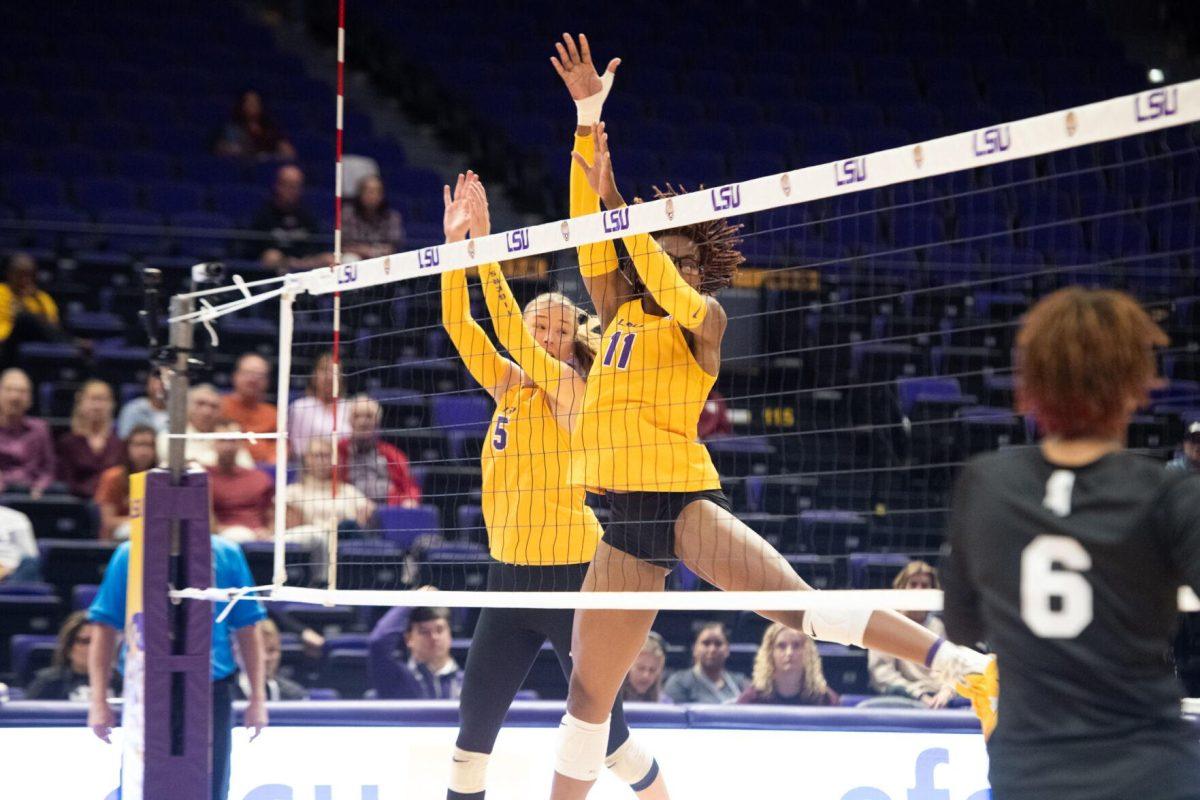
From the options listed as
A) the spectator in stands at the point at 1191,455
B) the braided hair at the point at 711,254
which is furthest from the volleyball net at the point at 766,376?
the spectator in stands at the point at 1191,455

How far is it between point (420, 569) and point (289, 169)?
3.61 metres

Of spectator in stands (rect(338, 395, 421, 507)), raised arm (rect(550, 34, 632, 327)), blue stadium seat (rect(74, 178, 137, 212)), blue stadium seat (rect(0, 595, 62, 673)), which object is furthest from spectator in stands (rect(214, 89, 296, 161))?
raised arm (rect(550, 34, 632, 327))

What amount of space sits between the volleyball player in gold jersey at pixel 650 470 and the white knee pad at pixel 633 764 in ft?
1.93

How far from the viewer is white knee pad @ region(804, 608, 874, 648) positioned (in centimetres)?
418

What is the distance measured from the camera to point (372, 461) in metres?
8.43

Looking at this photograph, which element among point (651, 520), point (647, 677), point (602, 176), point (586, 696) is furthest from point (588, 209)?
point (647, 677)

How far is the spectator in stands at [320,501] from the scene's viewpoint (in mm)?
8086

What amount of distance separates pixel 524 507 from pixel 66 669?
322cm

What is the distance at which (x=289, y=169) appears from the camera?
1079 centimetres

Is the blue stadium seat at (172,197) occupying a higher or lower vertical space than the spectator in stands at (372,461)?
higher

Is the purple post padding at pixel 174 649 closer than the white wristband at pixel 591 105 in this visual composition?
No

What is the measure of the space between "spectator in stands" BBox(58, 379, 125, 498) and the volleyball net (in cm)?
100

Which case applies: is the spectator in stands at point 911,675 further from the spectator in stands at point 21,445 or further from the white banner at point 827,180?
the spectator in stands at point 21,445

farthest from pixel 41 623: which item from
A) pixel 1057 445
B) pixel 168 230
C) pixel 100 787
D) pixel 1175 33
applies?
pixel 1175 33
